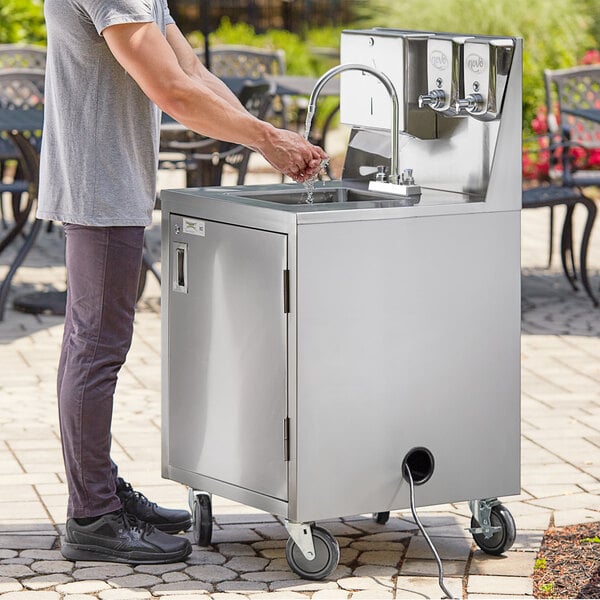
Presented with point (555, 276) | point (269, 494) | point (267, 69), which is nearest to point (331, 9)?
point (267, 69)

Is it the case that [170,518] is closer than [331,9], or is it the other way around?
[170,518]

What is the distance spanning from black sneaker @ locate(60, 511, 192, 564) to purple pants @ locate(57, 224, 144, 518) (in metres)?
0.04

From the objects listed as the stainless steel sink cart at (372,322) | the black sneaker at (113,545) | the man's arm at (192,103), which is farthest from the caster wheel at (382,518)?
the man's arm at (192,103)

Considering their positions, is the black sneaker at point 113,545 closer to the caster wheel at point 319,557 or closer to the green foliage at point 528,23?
the caster wheel at point 319,557

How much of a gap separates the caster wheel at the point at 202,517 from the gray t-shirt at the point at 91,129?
2.59 feet

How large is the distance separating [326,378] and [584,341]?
329cm

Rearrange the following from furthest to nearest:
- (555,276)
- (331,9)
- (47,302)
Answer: (331,9) → (555,276) → (47,302)

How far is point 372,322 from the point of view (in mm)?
3416

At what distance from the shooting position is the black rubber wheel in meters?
3.64

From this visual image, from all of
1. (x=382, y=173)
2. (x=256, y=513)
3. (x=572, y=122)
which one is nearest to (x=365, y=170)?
(x=382, y=173)

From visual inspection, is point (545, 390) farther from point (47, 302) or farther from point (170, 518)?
point (47, 302)

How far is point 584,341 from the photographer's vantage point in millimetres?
6410

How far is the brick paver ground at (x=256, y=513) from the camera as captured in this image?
3.46m

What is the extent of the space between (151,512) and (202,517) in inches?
7.4
